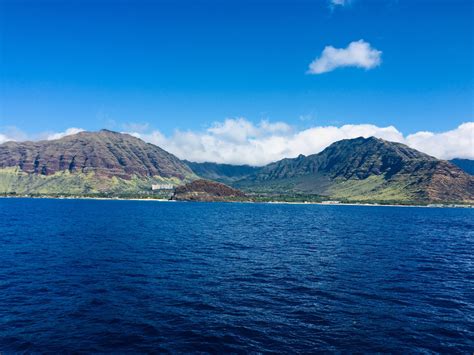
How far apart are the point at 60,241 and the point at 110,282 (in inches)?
2426

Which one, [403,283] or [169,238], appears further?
[169,238]

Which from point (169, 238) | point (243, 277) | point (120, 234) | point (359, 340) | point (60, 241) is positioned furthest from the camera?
point (120, 234)

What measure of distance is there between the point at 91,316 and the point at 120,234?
305ft

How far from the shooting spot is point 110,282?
215 feet

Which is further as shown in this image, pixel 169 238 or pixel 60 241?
pixel 169 238

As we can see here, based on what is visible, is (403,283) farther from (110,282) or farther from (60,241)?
(60,241)

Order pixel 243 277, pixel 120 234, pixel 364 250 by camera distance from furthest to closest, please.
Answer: pixel 120 234
pixel 364 250
pixel 243 277

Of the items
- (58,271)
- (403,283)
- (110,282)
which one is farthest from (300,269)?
(58,271)

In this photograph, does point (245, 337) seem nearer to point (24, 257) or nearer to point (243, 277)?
point (243, 277)

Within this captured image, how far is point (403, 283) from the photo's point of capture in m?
68.5

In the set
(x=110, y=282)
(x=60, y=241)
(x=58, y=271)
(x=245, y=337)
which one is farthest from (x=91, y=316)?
(x=60, y=241)

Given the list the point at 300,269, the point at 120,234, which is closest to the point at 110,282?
the point at 300,269

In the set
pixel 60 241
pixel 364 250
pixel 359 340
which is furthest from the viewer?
pixel 60 241

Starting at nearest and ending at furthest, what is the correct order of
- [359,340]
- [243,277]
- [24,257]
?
[359,340]
[243,277]
[24,257]
